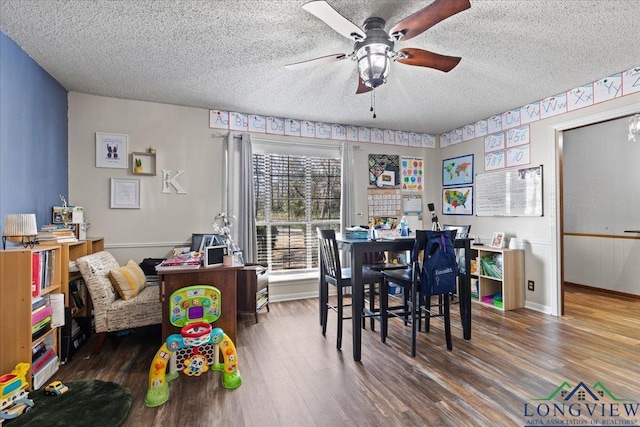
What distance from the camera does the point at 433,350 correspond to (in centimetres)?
272

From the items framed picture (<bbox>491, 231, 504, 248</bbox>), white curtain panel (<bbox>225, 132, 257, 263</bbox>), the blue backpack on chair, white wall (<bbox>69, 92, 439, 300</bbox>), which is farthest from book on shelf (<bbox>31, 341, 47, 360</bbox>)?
framed picture (<bbox>491, 231, 504, 248</bbox>)

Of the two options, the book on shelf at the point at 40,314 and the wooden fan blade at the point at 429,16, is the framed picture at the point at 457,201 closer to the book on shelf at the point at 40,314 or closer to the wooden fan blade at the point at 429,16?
the wooden fan blade at the point at 429,16

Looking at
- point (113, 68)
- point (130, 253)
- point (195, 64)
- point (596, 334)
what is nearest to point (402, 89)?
point (195, 64)

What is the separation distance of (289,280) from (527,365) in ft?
9.15

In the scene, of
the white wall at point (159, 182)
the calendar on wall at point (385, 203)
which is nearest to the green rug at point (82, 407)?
the white wall at point (159, 182)

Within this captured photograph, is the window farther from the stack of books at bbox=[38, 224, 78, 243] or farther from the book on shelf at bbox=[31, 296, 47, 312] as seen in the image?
the book on shelf at bbox=[31, 296, 47, 312]

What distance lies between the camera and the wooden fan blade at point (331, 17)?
1666mm

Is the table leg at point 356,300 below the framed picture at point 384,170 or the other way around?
below

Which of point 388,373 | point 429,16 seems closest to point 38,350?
point 388,373

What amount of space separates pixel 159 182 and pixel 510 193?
4.33 meters

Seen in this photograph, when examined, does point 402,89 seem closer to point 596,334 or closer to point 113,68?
point 113,68

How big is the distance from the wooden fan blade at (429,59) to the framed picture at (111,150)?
3.07 m

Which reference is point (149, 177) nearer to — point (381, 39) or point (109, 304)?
point (109, 304)

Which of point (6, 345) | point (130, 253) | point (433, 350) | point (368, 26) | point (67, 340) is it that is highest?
point (368, 26)
